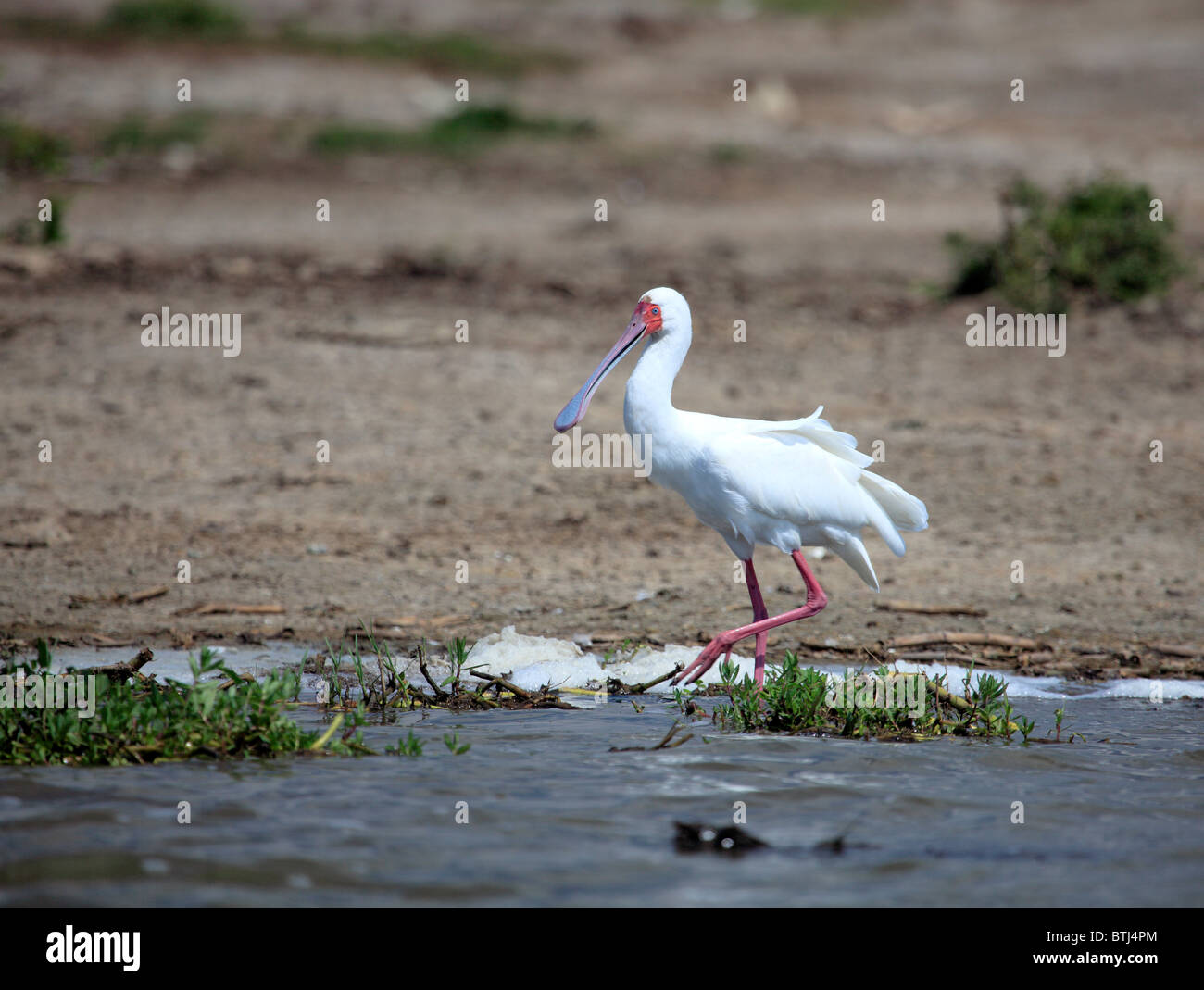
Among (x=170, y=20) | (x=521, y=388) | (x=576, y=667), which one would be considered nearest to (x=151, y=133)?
(x=170, y=20)

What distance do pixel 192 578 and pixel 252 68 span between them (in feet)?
61.4

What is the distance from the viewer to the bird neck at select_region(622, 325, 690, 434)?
6484 mm

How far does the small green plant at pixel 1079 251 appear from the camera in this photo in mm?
13055

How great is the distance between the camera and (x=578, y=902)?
4.54m

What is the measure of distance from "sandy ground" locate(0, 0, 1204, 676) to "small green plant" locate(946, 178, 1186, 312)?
0.37m

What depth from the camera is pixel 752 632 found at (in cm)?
654

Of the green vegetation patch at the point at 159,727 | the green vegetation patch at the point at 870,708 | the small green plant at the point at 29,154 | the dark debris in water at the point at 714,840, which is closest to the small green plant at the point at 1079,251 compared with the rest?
the green vegetation patch at the point at 870,708

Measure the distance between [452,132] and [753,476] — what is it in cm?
1584

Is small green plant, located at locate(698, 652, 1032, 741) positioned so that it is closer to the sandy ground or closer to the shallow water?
the shallow water

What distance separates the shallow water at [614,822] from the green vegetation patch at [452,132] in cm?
1510

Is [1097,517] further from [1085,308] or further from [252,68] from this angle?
[252,68]

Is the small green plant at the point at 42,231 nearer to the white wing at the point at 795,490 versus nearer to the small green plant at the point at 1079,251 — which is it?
the small green plant at the point at 1079,251

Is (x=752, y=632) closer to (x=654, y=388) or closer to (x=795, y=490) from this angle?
(x=795, y=490)
